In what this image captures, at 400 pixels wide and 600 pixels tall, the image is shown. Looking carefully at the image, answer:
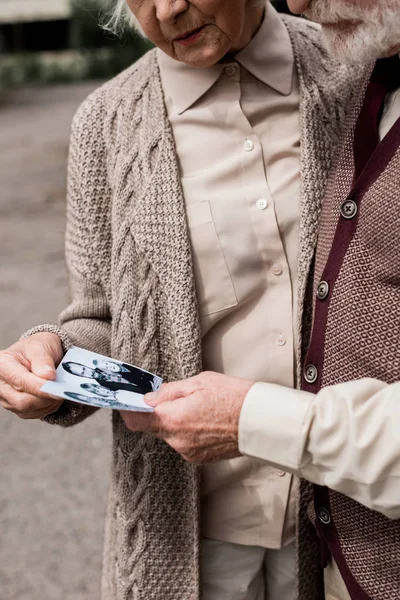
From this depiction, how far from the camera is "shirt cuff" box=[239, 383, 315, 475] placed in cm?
150

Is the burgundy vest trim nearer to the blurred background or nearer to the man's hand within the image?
the man's hand

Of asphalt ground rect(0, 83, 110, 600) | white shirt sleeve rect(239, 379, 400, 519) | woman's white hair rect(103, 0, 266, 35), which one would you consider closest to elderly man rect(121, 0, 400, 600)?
white shirt sleeve rect(239, 379, 400, 519)

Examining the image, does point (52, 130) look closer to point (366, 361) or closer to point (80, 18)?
point (80, 18)

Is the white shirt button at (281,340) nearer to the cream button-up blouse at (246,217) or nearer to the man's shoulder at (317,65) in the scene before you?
the cream button-up blouse at (246,217)

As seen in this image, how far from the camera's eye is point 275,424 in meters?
1.51

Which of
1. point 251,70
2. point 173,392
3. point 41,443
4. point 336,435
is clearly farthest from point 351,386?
point 41,443

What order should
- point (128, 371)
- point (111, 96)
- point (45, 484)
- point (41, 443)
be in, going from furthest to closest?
1. point (41, 443)
2. point (45, 484)
3. point (111, 96)
4. point (128, 371)

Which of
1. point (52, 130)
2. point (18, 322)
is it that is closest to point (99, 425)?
point (18, 322)

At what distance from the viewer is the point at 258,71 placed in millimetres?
1917

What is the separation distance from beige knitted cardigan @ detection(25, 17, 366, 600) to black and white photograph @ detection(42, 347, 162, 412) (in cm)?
15

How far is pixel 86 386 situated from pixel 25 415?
0.24m

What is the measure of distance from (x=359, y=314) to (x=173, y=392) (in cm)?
41

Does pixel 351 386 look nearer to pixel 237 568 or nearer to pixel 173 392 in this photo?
pixel 173 392

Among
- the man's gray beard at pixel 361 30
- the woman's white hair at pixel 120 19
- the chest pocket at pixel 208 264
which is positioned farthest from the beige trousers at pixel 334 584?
the woman's white hair at pixel 120 19
